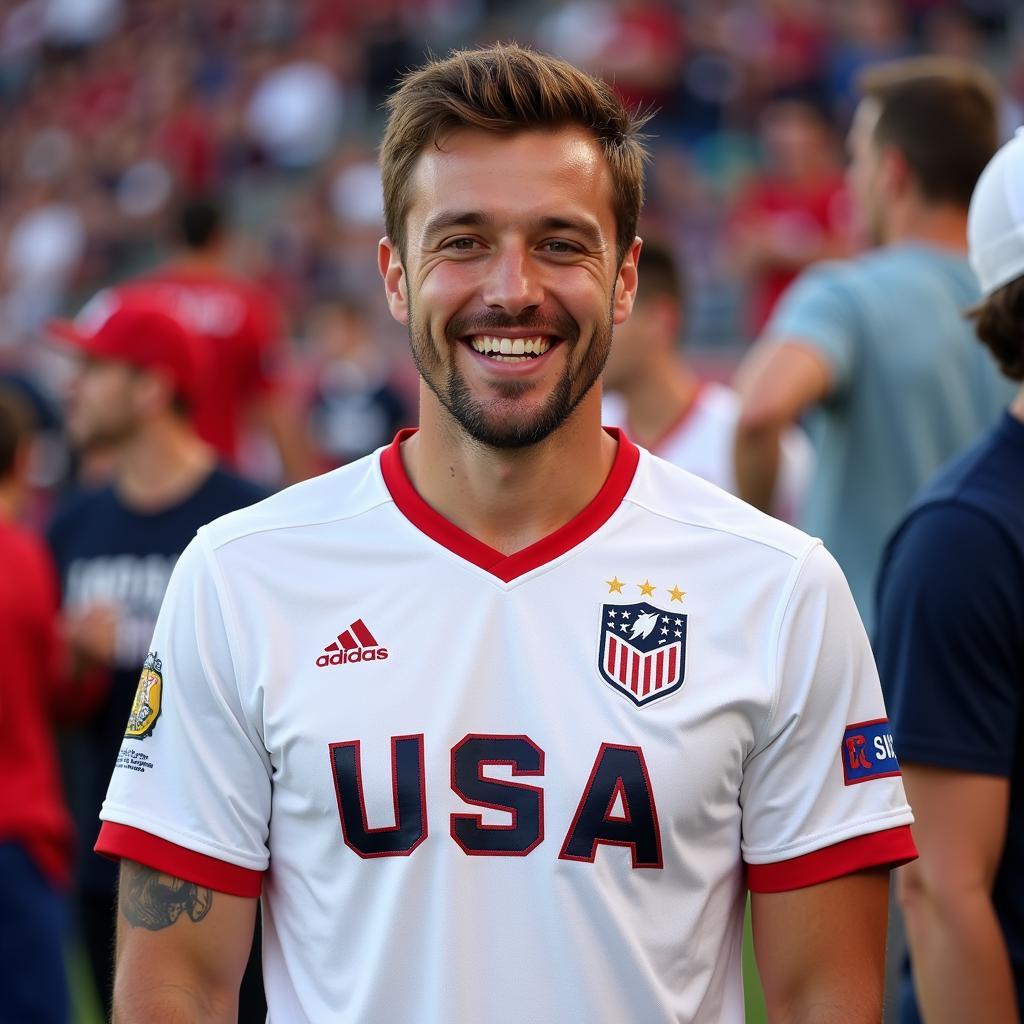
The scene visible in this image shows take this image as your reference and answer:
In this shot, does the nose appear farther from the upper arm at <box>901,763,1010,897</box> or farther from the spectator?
the spectator

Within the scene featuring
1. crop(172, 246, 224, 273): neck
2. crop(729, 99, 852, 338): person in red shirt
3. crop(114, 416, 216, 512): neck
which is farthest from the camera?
crop(729, 99, 852, 338): person in red shirt

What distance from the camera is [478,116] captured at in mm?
2289

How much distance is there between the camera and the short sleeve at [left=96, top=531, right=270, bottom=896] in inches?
88.0

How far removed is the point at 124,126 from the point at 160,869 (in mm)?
17596

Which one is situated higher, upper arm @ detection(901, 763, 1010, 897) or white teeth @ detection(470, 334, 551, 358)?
white teeth @ detection(470, 334, 551, 358)

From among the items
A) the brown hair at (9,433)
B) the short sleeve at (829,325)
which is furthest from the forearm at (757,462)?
the brown hair at (9,433)

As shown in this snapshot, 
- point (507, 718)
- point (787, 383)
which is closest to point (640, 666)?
point (507, 718)

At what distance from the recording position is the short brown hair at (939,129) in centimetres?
395

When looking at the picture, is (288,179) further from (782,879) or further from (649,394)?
(782,879)

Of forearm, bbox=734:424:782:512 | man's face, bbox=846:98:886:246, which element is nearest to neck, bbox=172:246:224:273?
forearm, bbox=734:424:782:512

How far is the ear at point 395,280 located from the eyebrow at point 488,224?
0.13 metres

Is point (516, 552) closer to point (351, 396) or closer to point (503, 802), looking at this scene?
point (503, 802)

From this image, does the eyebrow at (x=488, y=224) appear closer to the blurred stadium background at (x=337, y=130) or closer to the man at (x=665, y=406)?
the man at (x=665, y=406)

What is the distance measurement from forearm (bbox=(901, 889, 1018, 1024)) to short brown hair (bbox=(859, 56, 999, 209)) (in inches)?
79.7
